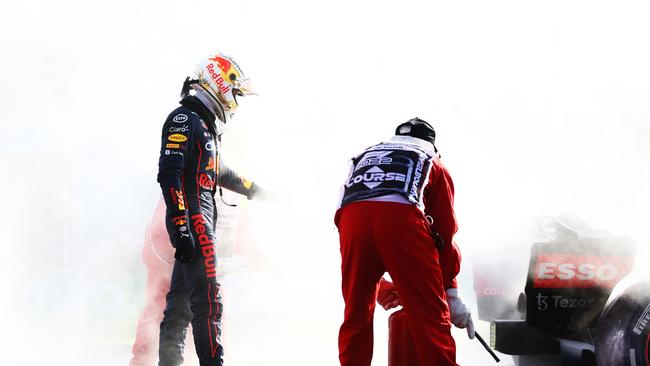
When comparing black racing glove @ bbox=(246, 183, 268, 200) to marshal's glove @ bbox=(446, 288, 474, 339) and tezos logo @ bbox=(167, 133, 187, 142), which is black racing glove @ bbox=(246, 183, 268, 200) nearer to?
tezos logo @ bbox=(167, 133, 187, 142)

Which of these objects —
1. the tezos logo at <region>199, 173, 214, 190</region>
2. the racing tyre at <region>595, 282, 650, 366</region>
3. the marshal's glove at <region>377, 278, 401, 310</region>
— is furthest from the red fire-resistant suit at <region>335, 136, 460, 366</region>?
the tezos logo at <region>199, 173, 214, 190</region>

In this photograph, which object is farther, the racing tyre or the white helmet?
the white helmet

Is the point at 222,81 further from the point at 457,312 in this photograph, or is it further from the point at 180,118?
the point at 457,312

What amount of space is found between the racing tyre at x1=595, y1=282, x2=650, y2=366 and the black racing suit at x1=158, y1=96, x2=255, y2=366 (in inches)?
75.9

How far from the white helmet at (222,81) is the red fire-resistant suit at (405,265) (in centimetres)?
129

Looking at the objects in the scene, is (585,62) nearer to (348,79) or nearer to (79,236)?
(348,79)

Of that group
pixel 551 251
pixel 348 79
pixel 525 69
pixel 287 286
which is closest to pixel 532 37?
pixel 525 69

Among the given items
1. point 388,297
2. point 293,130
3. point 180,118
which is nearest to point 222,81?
point 180,118

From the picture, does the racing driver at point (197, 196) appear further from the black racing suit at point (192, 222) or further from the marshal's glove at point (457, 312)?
the marshal's glove at point (457, 312)

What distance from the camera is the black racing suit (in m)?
4.49

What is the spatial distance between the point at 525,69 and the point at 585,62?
1.69 feet

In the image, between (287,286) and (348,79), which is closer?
(287,286)

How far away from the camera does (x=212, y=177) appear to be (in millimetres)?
4801

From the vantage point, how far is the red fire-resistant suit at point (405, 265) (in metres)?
3.78
